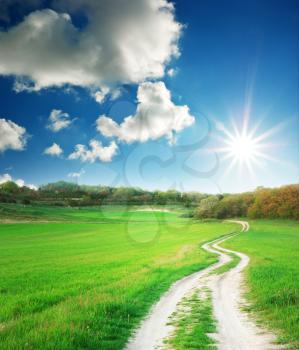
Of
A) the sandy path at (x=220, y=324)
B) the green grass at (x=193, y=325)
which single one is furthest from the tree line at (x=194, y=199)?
the green grass at (x=193, y=325)

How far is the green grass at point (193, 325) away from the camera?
9.37 meters

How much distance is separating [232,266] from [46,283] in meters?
14.2

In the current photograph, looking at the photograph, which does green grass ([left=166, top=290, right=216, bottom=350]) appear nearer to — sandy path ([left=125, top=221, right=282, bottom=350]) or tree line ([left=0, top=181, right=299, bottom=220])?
sandy path ([left=125, top=221, right=282, bottom=350])

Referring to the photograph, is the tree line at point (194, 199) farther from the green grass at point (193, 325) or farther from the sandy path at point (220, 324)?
the green grass at point (193, 325)

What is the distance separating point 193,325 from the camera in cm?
1129

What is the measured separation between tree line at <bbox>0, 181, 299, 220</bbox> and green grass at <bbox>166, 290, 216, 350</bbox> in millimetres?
104977

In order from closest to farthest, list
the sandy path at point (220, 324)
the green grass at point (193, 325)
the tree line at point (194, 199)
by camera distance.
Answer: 1. the green grass at point (193, 325)
2. the sandy path at point (220, 324)
3. the tree line at point (194, 199)

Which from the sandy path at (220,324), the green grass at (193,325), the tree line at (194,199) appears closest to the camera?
the green grass at (193,325)

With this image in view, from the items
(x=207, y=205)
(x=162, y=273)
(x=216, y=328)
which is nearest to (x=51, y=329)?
(x=216, y=328)

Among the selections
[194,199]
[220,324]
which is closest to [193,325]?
[220,324]

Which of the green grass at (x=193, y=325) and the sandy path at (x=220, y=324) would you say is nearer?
the green grass at (x=193, y=325)

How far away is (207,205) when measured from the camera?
461ft

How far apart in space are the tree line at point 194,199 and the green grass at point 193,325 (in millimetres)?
104977

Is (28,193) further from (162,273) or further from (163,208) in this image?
(162,273)
